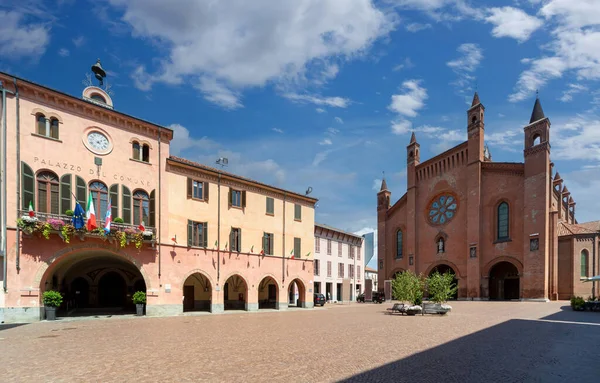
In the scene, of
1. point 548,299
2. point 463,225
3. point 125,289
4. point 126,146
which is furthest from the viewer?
point 463,225

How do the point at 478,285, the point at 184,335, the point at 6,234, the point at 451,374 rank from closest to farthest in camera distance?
1. the point at 451,374
2. the point at 184,335
3. the point at 6,234
4. the point at 478,285

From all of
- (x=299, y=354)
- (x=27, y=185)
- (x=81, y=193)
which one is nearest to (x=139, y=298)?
(x=81, y=193)

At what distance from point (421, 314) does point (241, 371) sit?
1969 centimetres

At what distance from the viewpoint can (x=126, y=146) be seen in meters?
25.4

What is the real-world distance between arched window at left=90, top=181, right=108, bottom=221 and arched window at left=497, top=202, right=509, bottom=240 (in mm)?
41194

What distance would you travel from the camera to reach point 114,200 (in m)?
24.3

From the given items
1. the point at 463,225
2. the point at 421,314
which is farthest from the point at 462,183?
the point at 421,314

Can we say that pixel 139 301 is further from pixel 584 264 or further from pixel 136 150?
pixel 584 264

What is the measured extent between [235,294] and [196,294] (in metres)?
3.63

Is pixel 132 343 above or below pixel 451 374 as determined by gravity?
below

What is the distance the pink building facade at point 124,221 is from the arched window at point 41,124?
0.06 meters

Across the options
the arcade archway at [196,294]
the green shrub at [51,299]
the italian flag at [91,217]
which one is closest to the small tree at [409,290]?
the arcade archway at [196,294]

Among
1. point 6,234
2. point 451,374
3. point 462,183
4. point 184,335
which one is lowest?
point 184,335

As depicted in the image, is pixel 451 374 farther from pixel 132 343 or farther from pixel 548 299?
pixel 548 299
